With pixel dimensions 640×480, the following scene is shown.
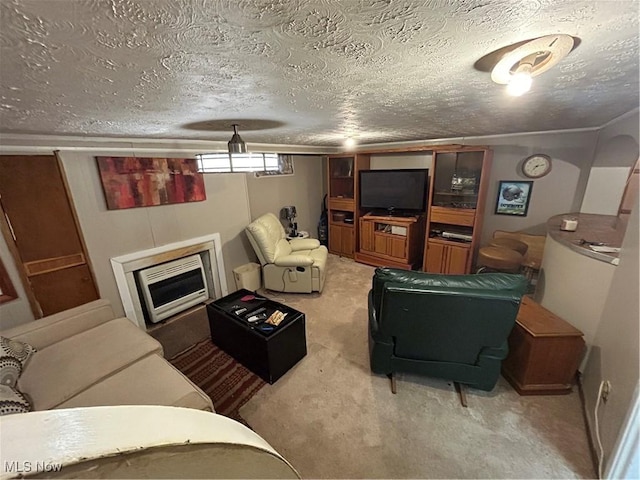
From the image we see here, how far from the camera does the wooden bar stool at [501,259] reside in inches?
117

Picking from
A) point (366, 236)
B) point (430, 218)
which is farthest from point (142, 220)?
point (430, 218)

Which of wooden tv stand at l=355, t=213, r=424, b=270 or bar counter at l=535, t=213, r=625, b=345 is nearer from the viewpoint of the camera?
bar counter at l=535, t=213, r=625, b=345

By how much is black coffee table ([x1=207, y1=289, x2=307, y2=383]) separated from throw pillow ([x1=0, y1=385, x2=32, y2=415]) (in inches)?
46.2

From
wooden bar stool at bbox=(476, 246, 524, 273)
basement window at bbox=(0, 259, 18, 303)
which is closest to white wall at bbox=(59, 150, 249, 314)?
basement window at bbox=(0, 259, 18, 303)

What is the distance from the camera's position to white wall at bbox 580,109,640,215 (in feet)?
8.48

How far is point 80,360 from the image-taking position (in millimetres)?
1727

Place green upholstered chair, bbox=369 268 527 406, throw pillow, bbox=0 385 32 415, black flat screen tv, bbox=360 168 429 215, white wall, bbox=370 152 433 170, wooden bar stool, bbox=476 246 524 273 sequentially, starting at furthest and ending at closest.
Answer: white wall, bbox=370 152 433 170 < black flat screen tv, bbox=360 168 429 215 < wooden bar stool, bbox=476 246 524 273 < green upholstered chair, bbox=369 268 527 406 < throw pillow, bbox=0 385 32 415

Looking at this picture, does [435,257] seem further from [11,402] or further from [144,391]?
[11,402]

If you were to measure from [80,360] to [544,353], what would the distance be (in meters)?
3.16

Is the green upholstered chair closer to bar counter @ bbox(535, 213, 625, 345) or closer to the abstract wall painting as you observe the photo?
bar counter @ bbox(535, 213, 625, 345)

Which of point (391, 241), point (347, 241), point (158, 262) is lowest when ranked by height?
point (347, 241)

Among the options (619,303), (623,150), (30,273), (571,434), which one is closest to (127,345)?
(30,273)

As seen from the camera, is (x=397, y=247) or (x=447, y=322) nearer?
(x=447, y=322)

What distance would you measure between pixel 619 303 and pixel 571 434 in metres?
0.87
